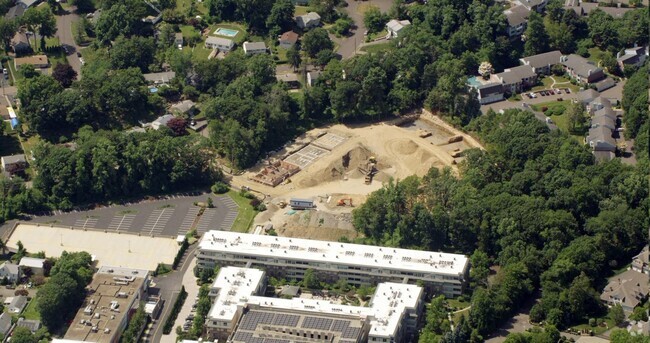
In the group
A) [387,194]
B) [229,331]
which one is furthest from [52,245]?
[387,194]

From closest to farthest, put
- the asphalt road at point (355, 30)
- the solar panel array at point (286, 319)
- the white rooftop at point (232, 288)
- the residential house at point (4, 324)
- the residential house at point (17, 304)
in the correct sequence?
1. the solar panel array at point (286, 319)
2. the white rooftop at point (232, 288)
3. the residential house at point (4, 324)
4. the residential house at point (17, 304)
5. the asphalt road at point (355, 30)

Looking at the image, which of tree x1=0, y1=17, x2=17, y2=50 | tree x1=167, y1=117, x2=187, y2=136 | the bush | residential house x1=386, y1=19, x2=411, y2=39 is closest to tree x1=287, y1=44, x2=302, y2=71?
residential house x1=386, y1=19, x2=411, y2=39

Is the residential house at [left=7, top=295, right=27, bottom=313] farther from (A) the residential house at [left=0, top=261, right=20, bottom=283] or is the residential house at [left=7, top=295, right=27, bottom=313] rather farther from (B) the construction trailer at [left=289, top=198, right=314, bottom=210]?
(B) the construction trailer at [left=289, top=198, right=314, bottom=210]

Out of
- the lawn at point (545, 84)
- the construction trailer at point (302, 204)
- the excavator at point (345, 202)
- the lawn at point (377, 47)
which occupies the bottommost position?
the lawn at point (545, 84)

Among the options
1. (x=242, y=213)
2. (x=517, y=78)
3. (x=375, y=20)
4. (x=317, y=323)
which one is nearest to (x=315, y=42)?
(x=375, y=20)

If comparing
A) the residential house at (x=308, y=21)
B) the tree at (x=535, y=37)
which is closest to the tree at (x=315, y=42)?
the residential house at (x=308, y=21)

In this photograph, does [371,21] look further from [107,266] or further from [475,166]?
[107,266]

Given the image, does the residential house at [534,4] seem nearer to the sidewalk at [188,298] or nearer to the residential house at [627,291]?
the residential house at [627,291]
